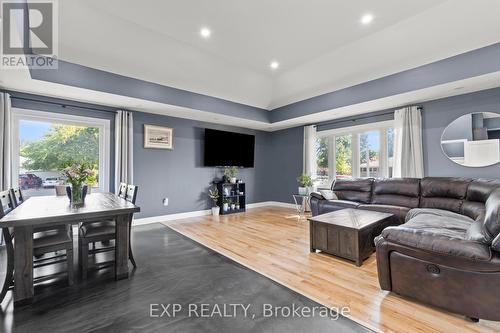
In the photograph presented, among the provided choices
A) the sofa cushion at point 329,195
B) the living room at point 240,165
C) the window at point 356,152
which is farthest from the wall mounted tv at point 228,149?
the sofa cushion at point 329,195

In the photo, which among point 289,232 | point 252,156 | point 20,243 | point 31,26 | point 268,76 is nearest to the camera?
point 20,243

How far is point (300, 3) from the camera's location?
111 inches

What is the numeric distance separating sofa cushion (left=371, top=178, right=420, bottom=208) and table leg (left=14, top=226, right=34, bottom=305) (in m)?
4.97

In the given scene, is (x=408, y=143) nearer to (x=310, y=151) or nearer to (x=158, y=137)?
(x=310, y=151)

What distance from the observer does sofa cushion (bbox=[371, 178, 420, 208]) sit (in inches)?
157

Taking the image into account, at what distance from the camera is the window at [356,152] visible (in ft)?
16.5

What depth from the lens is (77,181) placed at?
2674mm

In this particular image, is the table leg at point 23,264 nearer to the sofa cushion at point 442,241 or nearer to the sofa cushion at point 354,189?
the sofa cushion at point 442,241

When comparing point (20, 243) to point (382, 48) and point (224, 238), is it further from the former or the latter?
point (382, 48)

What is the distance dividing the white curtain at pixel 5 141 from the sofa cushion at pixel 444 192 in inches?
264

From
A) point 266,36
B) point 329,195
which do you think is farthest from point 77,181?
point 329,195

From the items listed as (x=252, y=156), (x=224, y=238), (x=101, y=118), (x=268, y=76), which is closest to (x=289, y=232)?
(x=224, y=238)

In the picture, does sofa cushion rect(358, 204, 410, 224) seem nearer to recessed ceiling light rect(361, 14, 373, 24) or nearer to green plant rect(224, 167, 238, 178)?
recessed ceiling light rect(361, 14, 373, 24)

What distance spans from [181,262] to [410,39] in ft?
14.8
